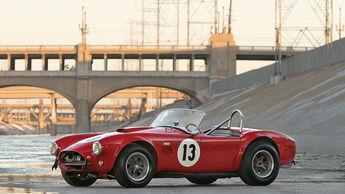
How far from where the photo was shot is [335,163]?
56.8 ft

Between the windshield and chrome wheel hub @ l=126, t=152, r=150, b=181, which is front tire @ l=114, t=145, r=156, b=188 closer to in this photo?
chrome wheel hub @ l=126, t=152, r=150, b=181

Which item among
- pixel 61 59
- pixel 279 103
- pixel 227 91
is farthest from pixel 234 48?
pixel 279 103

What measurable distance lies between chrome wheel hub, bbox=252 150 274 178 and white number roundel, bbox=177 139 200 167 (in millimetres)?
1051

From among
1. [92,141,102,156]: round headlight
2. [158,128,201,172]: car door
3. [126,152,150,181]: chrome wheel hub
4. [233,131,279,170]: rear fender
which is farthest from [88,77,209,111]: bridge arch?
[92,141,102,156]: round headlight

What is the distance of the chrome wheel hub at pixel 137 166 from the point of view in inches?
402

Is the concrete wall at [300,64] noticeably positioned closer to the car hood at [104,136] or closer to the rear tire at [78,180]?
the car hood at [104,136]

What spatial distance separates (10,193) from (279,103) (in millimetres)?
32749

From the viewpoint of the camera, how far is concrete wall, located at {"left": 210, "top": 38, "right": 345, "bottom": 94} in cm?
4716

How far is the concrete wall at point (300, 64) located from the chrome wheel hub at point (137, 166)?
1456 inches

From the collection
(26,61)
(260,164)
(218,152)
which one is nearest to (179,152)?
(218,152)

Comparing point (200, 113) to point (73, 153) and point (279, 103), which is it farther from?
point (279, 103)

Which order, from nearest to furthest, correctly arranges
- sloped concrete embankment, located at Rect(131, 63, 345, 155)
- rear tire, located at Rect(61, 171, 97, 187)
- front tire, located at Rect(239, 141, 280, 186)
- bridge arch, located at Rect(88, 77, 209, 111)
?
rear tire, located at Rect(61, 171, 97, 187) < front tire, located at Rect(239, 141, 280, 186) < sloped concrete embankment, located at Rect(131, 63, 345, 155) < bridge arch, located at Rect(88, 77, 209, 111)

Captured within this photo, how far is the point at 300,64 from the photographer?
5428 cm

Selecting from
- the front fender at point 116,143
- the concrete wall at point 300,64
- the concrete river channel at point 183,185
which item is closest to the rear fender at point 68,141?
the concrete river channel at point 183,185
